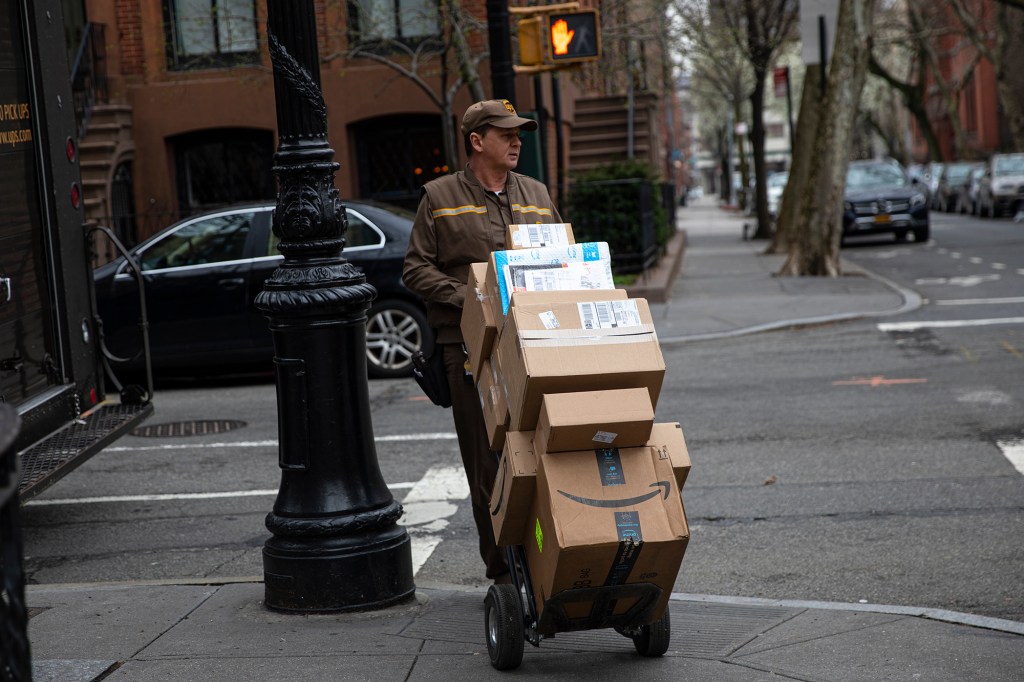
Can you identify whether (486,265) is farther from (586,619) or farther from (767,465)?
(767,465)

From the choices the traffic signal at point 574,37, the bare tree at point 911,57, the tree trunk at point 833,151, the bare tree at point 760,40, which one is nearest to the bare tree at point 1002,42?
the bare tree at point 911,57

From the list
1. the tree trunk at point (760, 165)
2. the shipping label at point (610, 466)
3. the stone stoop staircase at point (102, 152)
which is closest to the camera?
the shipping label at point (610, 466)

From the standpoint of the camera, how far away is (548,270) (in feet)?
14.4

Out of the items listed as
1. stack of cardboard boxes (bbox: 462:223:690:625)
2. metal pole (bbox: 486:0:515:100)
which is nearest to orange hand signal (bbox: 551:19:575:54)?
metal pole (bbox: 486:0:515:100)

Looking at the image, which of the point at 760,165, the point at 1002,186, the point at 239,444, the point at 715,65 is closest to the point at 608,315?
the point at 239,444

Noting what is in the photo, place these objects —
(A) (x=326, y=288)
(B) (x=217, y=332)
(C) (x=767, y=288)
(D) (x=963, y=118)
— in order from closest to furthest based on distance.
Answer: (A) (x=326, y=288) → (B) (x=217, y=332) → (C) (x=767, y=288) → (D) (x=963, y=118)

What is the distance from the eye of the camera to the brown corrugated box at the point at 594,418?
13.0 feet

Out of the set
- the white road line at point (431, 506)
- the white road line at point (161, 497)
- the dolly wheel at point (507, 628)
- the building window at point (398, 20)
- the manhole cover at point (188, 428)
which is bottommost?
the manhole cover at point (188, 428)

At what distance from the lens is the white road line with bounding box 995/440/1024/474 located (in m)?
7.70

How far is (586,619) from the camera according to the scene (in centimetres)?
431

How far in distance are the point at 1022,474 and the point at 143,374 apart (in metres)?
8.34

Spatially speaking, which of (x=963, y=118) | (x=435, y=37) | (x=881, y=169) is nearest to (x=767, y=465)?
(x=435, y=37)

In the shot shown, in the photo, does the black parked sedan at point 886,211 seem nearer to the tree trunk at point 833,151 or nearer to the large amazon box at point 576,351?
the tree trunk at point 833,151

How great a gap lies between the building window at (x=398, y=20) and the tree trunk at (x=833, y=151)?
607cm
